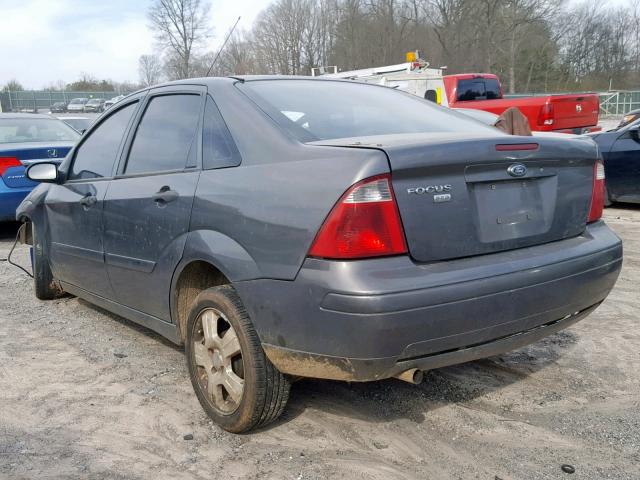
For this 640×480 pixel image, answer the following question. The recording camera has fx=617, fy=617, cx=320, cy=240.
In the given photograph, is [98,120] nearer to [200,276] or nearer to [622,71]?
[200,276]

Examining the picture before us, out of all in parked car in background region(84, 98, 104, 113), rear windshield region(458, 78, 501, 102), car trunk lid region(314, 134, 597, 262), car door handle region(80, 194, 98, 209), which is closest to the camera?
car trunk lid region(314, 134, 597, 262)

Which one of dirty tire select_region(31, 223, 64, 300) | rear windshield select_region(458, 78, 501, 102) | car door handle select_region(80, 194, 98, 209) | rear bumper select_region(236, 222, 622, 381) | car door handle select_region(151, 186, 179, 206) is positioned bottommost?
dirty tire select_region(31, 223, 64, 300)

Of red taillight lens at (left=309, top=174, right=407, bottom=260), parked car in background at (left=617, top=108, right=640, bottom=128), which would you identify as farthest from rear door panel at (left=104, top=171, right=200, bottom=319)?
parked car in background at (left=617, top=108, right=640, bottom=128)

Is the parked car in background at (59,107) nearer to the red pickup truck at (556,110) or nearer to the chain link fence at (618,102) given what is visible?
the chain link fence at (618,102)

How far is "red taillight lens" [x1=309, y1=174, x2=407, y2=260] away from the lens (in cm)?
230

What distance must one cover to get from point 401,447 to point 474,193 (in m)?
1.17

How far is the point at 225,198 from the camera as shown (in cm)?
277

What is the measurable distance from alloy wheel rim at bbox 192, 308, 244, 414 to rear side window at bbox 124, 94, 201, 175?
842mm

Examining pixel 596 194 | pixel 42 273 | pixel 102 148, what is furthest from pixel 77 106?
pixel 596 194

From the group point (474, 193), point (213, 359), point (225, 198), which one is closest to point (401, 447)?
point (213, 359)

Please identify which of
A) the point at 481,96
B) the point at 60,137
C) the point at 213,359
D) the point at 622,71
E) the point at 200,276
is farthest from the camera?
the point at 622,71

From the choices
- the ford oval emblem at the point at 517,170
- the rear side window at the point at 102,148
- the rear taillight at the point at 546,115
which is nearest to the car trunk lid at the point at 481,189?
the ford oval emblem at the point at 517,170

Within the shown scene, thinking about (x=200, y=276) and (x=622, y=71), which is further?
(x=622, y=71)

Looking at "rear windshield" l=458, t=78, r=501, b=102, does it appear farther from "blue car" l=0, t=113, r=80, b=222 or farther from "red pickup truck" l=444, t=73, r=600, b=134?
"blue car" l=0, t=113, r=80, b=222
